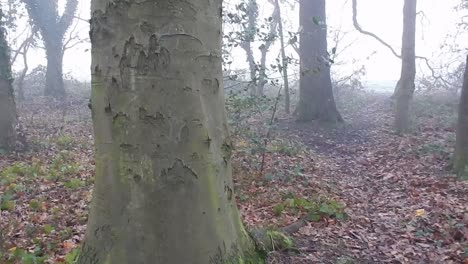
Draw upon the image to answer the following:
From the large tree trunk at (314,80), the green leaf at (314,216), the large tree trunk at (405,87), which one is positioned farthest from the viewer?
the large tree trunk at (314,80)

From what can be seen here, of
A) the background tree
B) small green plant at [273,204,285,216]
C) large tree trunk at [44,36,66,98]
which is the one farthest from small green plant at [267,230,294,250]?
the background tree

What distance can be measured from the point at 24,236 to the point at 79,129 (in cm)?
881

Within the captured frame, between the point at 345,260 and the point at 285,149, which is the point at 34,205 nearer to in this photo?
the point at 345,260

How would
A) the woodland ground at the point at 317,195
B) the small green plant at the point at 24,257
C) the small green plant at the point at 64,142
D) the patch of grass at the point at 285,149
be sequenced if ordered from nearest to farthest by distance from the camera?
the small green plant at the point at 24,257
the woodland ground at the point at 317,195
the patch of grass at the point at 285,149
the small green plant at the point at 64,142

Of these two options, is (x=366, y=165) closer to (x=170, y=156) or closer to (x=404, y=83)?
(x=404, y=83)

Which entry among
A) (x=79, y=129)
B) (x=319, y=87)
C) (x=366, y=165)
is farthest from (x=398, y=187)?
(x=79, y=129)

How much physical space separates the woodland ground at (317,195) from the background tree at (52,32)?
30.2 feet

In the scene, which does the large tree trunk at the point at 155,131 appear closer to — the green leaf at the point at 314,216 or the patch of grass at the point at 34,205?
→ the green leaf at the point at 314,216

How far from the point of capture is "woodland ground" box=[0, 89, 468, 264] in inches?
164

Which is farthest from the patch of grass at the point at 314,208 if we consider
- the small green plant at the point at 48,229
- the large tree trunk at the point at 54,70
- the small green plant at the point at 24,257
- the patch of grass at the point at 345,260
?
the large tree trunk at the point at 54,70

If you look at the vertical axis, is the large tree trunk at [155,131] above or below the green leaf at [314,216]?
above

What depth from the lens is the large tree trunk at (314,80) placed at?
1357 centimetres

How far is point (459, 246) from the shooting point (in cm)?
427

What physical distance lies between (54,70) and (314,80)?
13.5 m
